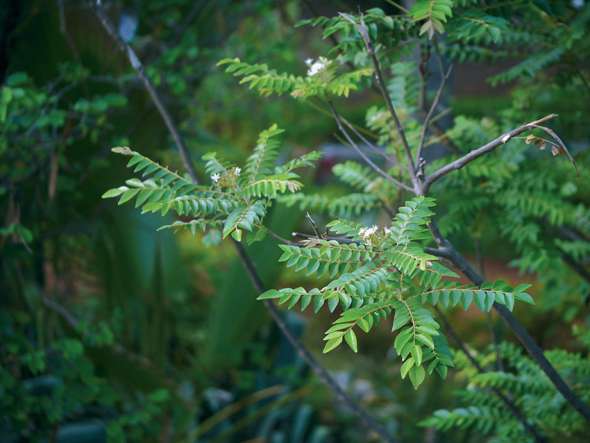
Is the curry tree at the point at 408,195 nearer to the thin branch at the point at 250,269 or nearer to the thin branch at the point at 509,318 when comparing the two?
the thin branch at the point at 509,318

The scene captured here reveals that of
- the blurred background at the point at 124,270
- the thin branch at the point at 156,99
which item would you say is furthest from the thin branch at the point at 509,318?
the thin branch at the point at 156,99

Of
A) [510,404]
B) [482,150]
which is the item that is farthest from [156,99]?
[510,404]

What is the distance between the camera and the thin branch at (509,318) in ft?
4.65

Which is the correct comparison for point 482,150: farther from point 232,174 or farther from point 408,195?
point 408,195

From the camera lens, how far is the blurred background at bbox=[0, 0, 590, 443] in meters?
2.49

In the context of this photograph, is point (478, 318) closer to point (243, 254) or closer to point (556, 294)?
point (556, 294)

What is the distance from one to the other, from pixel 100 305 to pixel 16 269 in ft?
1.95

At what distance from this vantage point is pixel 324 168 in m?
8.61

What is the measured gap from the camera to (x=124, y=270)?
3230 millimetres

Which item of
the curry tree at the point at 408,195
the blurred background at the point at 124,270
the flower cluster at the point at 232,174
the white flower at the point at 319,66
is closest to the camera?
the curry tree at the point at 408,195

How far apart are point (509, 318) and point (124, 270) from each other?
→ 2116 mm

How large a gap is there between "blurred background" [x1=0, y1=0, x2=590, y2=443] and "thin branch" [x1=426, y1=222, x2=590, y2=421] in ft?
1.77

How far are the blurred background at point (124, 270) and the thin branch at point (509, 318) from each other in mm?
539

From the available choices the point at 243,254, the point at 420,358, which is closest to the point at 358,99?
the point at 243,254
